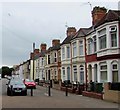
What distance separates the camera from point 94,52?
29.2 m

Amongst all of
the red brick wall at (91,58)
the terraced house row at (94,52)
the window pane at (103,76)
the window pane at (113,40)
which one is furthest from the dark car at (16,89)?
the window pane at (113,40)

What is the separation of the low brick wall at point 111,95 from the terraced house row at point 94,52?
3068 millimetres

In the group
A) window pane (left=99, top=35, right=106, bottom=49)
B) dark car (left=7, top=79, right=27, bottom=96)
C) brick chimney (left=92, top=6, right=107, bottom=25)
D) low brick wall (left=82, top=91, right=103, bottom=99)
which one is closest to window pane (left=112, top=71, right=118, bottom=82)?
low brick wall (left=82, top=91, right=103, bottom=99)

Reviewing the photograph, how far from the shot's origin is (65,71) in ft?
125

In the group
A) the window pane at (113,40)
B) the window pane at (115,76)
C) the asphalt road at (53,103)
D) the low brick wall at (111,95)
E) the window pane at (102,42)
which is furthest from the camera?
the window pane at (102,42)

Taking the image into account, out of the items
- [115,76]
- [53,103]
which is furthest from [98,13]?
[53,103]

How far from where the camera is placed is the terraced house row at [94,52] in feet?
79.5

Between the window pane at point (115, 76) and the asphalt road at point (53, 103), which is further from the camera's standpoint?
the window pane at point (115, 76)

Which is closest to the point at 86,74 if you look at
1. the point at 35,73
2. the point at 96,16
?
the point at 96,16

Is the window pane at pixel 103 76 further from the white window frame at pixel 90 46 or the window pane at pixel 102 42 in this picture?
the white window frame at pixel 90 46

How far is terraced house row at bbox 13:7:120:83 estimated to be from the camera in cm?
2423

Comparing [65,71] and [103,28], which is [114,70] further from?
[65,71]

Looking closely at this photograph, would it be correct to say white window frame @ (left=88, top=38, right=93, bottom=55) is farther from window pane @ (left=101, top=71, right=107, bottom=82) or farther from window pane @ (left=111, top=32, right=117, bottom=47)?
window pane @ (left=111, top=32, right=117, bottom=47)

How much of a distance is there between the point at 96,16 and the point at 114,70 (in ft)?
32.9
